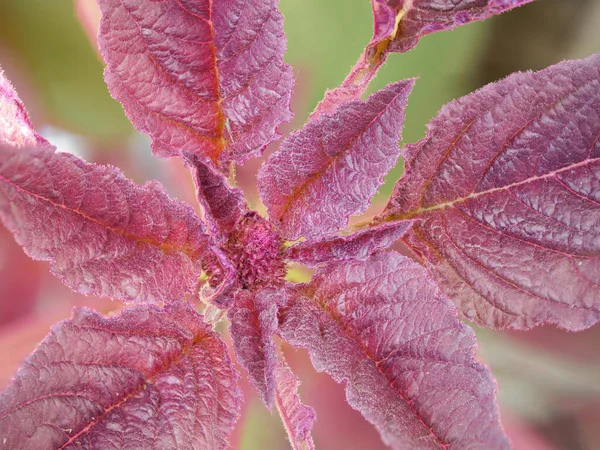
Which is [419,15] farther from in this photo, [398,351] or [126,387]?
[126,387]

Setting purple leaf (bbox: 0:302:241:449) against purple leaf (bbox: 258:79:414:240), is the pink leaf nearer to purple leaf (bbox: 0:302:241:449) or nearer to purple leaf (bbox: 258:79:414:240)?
purple leaf (bbox: 258:79:414:240)

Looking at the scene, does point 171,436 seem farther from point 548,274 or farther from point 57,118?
point 57,118

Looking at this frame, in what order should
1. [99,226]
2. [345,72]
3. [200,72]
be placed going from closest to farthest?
[99,226]
[200,72]
[345,72]

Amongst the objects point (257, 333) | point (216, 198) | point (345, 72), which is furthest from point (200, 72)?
point (345, 72)

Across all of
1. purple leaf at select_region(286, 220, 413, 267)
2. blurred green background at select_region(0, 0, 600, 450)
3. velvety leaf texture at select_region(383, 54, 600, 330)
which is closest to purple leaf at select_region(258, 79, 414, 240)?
purple leaf at select_region(286, 220, 413, 267)

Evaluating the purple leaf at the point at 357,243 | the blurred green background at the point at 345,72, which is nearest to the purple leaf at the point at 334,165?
the purple leaf at the point at 357,243

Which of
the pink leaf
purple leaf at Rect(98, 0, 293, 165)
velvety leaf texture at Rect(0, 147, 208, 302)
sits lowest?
velvety leaf texture at Rect(0, 147, 208, 302)

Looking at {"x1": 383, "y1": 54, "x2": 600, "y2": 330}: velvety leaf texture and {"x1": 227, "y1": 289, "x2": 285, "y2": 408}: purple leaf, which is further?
{"x1": 383, "y1": 54, "x2": 600, "y2": 330}: velvety leaf texture
